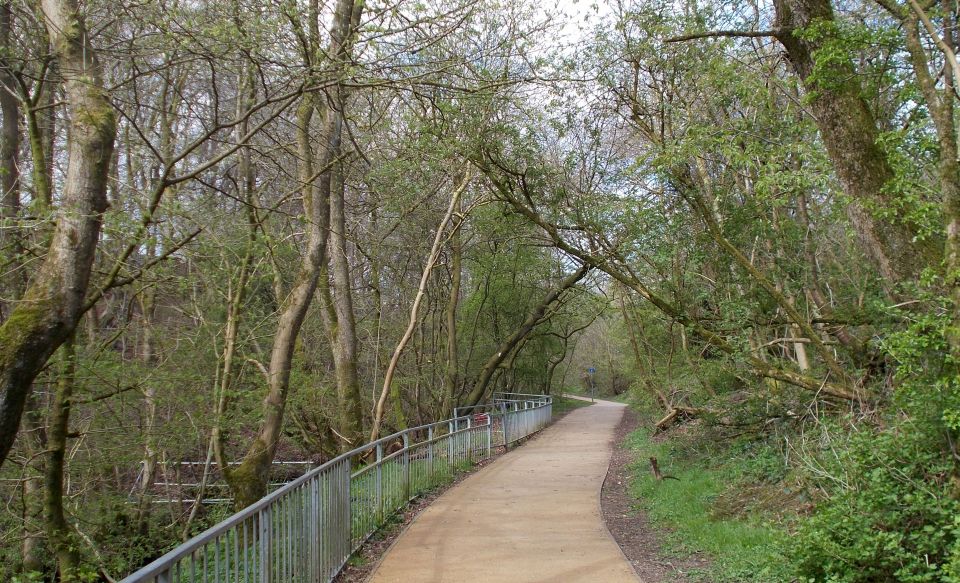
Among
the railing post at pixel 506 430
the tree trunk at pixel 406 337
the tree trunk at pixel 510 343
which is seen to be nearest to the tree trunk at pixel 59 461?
the tree trunk at pixel 406 337


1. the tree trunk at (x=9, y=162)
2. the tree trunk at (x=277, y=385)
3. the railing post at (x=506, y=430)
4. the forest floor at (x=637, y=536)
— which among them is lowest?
the forest floor at (x=637, y=536)

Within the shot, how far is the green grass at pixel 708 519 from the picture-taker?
6109mm

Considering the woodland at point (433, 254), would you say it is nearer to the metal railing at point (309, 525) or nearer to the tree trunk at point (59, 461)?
the tree trunk at point (59, 461)

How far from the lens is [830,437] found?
23.2ft

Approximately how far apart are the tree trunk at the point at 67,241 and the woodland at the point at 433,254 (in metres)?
0.03

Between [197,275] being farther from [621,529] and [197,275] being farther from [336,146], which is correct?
[621,529]

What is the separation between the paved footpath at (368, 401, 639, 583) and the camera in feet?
21.8

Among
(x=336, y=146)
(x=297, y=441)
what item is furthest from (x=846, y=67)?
(x=297, y=441)

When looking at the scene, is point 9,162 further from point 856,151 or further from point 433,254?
point 856,151

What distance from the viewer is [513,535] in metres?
8.32

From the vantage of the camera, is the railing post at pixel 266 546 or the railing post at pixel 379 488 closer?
the railing post at pixel 266 546

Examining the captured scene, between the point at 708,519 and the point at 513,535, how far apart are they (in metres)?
2.41

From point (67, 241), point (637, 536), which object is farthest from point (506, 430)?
point (67, 241)

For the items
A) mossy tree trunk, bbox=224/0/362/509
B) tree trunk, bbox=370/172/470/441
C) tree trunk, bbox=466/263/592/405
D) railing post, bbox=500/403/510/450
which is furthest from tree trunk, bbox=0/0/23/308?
tree trunk, bbox=466/263/592/405
